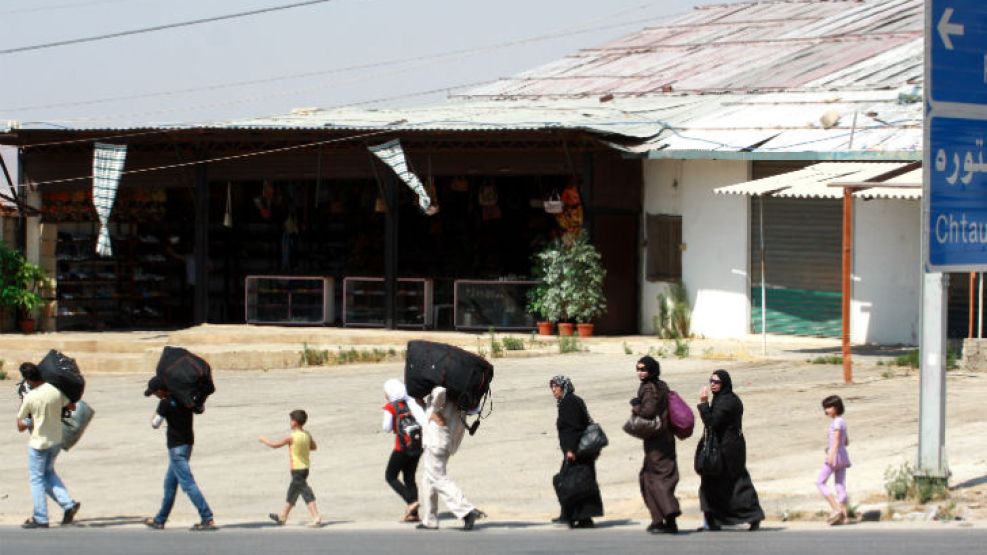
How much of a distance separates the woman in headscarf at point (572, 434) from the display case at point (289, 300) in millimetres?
19963

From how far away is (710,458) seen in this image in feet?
48.1

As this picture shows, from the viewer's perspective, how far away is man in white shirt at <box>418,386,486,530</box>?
49.3 feet

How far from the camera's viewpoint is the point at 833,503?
1518 centimetres

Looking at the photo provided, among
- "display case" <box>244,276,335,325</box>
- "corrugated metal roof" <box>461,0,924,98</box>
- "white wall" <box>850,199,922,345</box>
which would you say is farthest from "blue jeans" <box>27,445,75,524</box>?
"corrugated metal roof" <box>461,0,924,98</box>

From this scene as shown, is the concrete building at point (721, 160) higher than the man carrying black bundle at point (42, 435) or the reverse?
higher

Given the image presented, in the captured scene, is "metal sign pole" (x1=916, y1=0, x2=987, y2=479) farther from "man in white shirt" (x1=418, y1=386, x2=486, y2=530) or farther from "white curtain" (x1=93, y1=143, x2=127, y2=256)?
"white curtain" (x1=93, y1=143, x2=127, y2=256)

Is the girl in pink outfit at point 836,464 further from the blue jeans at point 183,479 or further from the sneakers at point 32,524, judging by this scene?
the sneakers at point 32,524

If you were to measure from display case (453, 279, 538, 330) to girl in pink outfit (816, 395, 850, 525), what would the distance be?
17299mm

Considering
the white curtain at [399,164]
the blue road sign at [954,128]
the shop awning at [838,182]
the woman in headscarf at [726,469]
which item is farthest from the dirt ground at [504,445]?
the white curtain at [399,164]

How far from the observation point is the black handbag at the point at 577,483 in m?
15.0

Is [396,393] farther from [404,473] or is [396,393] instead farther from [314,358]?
[314,358]

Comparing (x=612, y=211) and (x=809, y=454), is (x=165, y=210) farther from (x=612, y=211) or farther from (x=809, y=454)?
(x=809, y=454)

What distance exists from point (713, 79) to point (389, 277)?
895 cm

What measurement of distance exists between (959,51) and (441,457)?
248 inches
